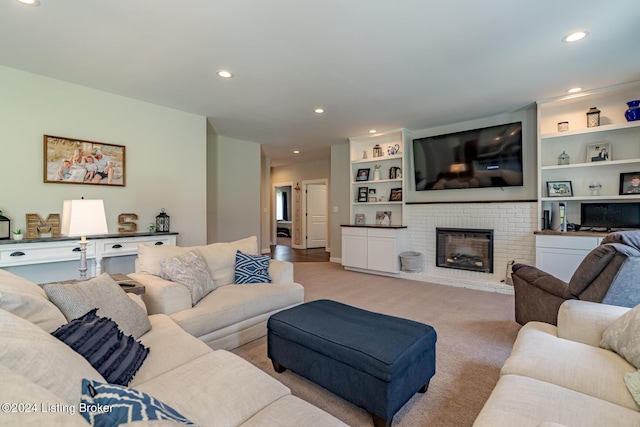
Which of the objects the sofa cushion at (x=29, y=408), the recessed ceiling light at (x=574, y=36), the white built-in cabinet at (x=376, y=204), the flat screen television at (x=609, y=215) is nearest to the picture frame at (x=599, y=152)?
the flat screen television at (x=609, y=215)

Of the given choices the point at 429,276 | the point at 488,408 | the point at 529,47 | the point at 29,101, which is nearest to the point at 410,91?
the point at 529,47

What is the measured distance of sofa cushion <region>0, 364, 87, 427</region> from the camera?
46cm

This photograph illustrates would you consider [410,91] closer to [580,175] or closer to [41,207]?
[580,175]

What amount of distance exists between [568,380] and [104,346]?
1.94 meters

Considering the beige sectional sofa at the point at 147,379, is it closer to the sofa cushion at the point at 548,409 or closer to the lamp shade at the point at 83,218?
the sofa cushion at the point at 548,409

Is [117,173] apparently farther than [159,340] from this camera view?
Yes

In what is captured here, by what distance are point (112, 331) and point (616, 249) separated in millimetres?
2865

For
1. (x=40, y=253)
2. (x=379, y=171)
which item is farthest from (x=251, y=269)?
(x=379, y=171)

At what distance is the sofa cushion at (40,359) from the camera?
735 mm

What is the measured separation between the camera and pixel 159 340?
1.62m

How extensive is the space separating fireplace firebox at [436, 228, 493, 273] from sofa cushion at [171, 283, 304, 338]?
2989mm

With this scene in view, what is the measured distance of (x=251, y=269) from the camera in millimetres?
2953

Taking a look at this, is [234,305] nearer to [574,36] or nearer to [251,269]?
Result: [251,269]

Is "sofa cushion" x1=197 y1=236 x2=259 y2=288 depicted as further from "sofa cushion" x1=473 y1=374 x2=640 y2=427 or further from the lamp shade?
"sofa cushion" x1=473 y1=374 x2=640 y2=427
